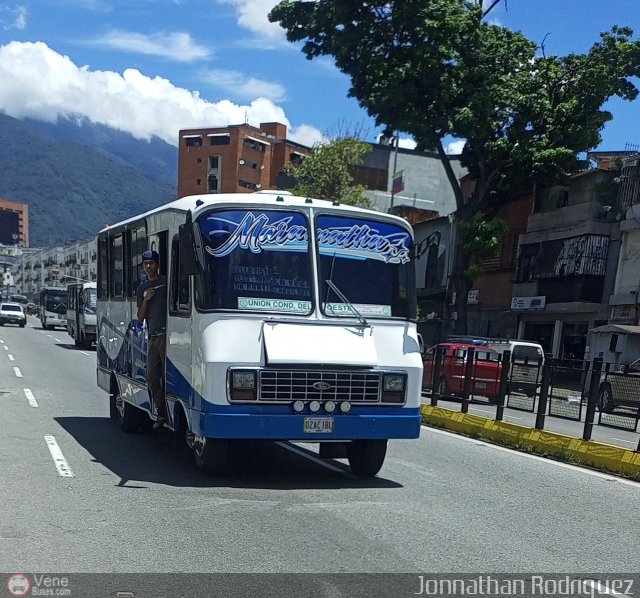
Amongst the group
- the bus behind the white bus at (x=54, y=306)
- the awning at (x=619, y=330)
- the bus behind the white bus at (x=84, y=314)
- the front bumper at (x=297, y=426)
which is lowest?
the bus behind the white bus at (x=54, y=306)

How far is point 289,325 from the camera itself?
7855 mm

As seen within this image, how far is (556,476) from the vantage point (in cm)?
959

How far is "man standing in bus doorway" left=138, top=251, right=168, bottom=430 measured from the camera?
29.3 feet

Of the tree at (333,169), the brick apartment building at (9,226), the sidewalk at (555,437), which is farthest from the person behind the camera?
the brick apartment building at (9,226)

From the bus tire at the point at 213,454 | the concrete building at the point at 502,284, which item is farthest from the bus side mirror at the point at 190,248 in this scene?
the concrete building at the point at 502,284

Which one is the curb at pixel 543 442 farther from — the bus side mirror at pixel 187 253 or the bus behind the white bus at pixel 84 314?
the bus behind the white bus at pixel 84 314

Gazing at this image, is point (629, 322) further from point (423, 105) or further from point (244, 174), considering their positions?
point (244, 174)

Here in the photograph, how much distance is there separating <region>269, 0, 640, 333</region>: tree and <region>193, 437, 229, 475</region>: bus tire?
900 inches

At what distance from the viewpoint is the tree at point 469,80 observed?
1145 inches

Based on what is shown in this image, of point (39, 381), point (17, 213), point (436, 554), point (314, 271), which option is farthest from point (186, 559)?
point (17, 213)

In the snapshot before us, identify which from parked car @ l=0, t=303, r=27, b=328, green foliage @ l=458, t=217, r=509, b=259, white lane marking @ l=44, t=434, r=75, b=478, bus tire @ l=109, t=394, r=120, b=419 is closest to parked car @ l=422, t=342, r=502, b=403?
bus tire @ l=109, t=394, r=120, b=419

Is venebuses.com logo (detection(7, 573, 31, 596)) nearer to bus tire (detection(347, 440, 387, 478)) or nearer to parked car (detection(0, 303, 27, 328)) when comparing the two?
bus tire (detection(347, 440, 387, 478))

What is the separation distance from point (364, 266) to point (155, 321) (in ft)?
8.10

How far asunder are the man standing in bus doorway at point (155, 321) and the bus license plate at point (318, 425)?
80.8 inches
